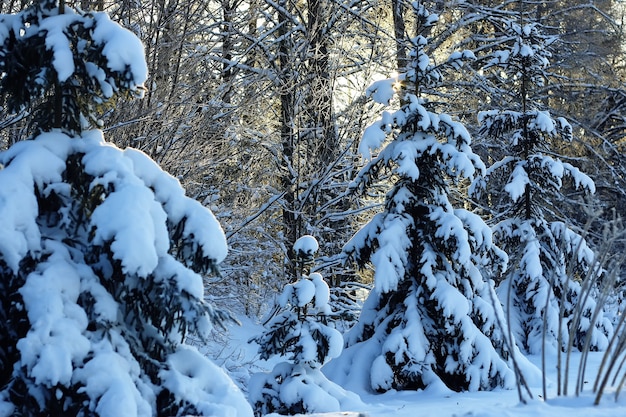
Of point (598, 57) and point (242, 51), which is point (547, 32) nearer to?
point (598, 57)

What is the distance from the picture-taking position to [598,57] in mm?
19312

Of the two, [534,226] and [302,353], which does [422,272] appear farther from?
[534,226]

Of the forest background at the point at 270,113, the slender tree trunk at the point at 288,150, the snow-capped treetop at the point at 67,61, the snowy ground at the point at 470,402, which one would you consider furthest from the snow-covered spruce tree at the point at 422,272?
the snow-capped treetop at the point at 67,61

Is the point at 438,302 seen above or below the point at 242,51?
below

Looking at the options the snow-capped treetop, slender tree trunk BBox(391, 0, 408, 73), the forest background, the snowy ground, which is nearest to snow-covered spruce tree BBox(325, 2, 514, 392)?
the snowy ground

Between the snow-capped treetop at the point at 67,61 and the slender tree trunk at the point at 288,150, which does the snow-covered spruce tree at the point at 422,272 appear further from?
the snow-capped treetop at the point at 67,61

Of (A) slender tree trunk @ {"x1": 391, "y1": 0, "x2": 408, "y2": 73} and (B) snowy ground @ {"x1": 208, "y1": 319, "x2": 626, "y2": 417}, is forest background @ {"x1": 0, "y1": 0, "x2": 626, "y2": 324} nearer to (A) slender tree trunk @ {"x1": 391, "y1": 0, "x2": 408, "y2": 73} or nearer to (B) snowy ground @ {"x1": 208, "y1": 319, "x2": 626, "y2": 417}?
(A) slender tree trunk @ {"x1": 391, "y1": 0, "x2": 408, "y2": 73}

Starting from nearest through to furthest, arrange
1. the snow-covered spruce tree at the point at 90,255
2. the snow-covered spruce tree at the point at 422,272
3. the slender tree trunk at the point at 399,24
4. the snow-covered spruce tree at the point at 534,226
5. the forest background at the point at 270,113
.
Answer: the snow-covered spruce tree at the point at 90,255, the snow-covered spruce tree at the point at 422,272, the forest background at the point at 270,113, the snow-covered spruce tree at the point at 534,226, the slender tree trunk at the point at 399,24

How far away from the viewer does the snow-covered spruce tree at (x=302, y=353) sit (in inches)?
264

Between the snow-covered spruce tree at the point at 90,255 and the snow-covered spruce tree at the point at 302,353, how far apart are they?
2.57 meters

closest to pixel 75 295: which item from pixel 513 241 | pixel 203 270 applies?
pixel 203 270

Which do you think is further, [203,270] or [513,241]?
[513,241]

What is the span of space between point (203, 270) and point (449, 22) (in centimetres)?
1610

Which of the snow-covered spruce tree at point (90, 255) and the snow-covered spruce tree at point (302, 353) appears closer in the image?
the snow-covered spruce tree at point (90, 255)
